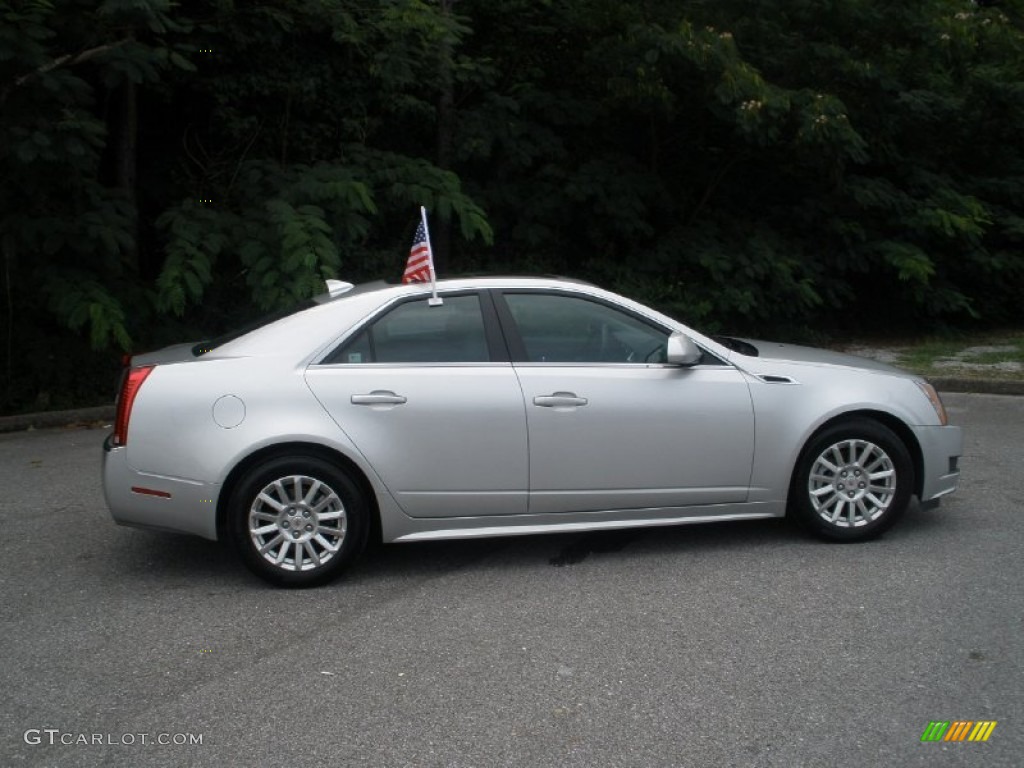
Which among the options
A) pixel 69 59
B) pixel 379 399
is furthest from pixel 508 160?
pixel 379 399

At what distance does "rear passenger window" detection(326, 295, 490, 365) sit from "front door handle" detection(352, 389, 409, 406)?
21 cm

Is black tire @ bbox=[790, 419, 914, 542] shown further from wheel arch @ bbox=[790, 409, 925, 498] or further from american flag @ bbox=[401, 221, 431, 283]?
american flag @ bbox=[401, 221, 431, 283]

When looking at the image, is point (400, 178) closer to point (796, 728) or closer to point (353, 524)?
point (353, 524)

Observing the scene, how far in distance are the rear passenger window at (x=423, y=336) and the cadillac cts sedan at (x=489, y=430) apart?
0.01 m

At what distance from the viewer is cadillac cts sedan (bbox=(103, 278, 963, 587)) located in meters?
5.48

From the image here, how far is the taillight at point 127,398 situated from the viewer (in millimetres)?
5527

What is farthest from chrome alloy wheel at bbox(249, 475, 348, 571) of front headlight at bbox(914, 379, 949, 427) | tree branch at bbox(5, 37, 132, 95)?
tree branch at bbox(5, 37, 132, 95)

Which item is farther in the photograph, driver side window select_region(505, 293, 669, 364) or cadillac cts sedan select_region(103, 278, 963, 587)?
driver side window select_region(505, 293, 669, 364)

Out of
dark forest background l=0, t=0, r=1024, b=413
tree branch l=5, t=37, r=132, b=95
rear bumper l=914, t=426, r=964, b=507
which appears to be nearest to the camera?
rear bumper l=914, t=426, r=964, b=507

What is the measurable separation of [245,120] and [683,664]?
10.3 meters

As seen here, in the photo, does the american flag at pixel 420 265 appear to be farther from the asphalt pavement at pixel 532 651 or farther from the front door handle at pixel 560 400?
the asphalt pavement at pixel 532 651

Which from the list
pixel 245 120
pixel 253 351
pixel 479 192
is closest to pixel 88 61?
pixel 245 120

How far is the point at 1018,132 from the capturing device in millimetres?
15453

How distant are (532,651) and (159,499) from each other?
2122mm
